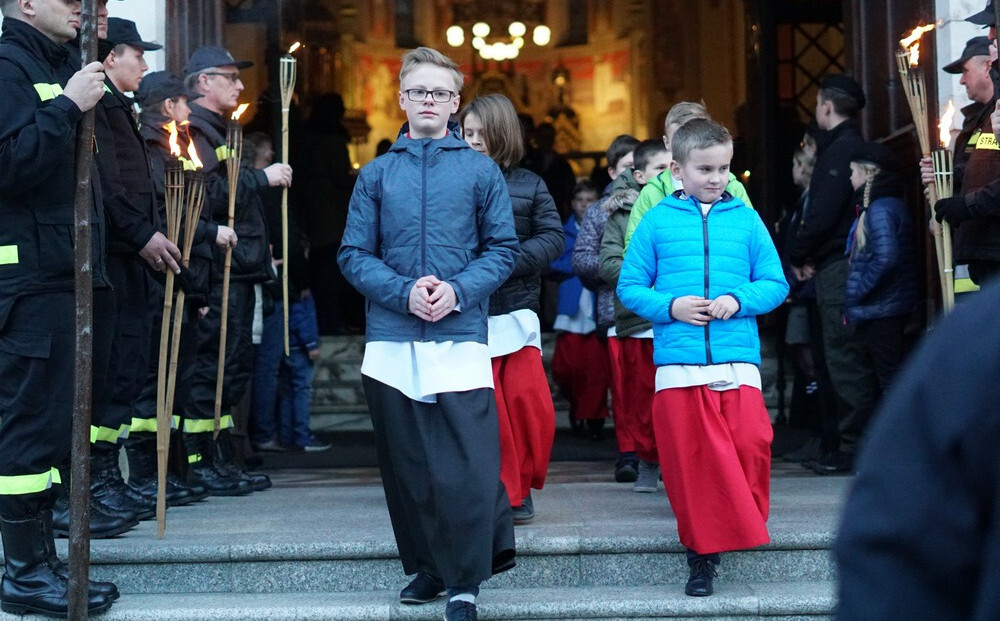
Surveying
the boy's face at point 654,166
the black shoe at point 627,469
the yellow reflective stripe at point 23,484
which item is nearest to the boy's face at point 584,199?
the black shoe at point 627,469

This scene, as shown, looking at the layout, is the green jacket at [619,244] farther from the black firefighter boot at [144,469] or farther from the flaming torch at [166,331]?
the black firefighter boot at [144,469]

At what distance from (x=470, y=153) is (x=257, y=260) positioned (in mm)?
2323

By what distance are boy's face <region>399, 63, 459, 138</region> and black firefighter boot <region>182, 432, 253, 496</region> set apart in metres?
2.50

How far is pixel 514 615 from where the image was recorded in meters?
4.07

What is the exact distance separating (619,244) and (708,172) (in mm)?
1383

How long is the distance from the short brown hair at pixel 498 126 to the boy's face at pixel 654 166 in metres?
0.92

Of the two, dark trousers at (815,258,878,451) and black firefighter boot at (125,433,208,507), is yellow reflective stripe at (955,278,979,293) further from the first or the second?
black firefighter boot at (125,433,208,507)

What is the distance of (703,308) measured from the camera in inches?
167

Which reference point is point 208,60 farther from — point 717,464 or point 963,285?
point 963,285

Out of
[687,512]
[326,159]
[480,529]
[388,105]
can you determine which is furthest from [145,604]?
[388,105]

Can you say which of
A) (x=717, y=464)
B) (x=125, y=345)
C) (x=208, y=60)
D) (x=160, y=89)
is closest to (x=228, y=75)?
(x=208, y=60)

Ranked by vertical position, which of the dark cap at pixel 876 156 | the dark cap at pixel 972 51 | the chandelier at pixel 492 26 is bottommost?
the dark cap at pixel 876 156

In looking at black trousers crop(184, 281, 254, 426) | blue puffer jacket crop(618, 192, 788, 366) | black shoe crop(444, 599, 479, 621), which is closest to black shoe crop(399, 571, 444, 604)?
black shoe crop(444, 599, 479, 621)

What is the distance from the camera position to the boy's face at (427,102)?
4.09m
